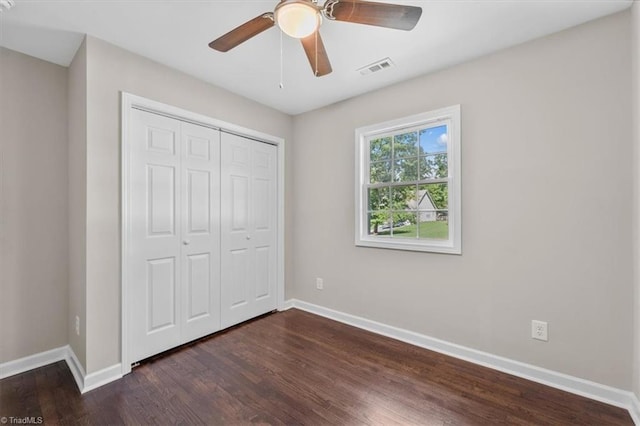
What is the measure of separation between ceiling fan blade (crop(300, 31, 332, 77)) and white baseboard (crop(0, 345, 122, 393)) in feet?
8.58

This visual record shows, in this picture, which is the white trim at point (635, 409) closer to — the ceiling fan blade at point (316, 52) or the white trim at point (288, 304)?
the ceiling fan blade at point (316, 52)

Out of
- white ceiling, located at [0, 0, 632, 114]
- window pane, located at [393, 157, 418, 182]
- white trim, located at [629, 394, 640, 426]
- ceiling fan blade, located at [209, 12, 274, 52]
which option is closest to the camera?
ceiling fan blade, located at [209, 12, 274, 52]

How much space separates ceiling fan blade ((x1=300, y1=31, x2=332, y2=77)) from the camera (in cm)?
162

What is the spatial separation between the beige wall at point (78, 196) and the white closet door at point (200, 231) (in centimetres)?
71

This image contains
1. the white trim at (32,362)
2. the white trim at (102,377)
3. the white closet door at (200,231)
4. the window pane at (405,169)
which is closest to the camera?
the white trim at (102,377)

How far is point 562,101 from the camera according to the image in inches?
77.5

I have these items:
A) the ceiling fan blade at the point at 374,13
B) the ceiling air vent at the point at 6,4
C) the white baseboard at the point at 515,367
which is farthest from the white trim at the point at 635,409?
the ceiling air vent at the point at 6,4

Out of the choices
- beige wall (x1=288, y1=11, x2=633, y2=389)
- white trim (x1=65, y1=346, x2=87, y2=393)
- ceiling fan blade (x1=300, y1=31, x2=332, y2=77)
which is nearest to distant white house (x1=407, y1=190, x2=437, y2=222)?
beige wall (x1=288, y1=11, x2=633, y2=389)

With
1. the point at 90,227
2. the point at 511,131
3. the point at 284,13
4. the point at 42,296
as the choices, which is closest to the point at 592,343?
the point at 511,131

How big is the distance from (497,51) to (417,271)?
1.96 m

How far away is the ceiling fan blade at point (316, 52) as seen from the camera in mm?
1621

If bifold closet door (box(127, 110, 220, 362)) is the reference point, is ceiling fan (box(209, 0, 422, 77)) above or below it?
above

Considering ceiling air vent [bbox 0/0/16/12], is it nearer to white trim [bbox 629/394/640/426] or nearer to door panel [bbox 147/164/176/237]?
door panel [bbox 147/164/176/237]

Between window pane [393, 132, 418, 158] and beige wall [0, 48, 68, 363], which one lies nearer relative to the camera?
beige wall [0, 48, 68, 363]
